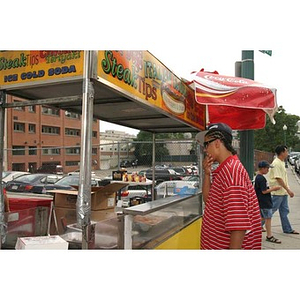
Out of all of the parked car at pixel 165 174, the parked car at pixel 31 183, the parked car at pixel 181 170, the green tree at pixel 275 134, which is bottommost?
the parked car at pixel 31 183

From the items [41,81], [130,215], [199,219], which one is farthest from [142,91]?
[199,219]

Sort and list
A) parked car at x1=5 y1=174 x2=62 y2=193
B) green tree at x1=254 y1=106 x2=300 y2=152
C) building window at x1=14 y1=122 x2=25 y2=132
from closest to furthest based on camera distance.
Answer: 1. parked car at x1=5 y1=174 x2=62 y2=193
2. building window at x1=14 y1=122 x2=25 y2=132
3. green tree at x1=254 y1=106 x2=300 y2=152

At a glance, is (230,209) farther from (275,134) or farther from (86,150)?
(275,134)

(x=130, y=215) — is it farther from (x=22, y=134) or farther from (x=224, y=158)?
(x=22, y=134)

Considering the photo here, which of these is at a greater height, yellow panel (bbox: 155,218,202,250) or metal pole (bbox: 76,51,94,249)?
metal pole (bbox: 76,51,94,249)

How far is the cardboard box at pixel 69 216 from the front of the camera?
389 cm

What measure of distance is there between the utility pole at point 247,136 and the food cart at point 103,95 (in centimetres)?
159

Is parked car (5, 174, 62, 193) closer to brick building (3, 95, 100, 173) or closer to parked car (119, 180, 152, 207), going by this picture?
parked car (119, 180, 152, 207)

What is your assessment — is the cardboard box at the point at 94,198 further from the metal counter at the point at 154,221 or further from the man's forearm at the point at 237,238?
the man's forearm at the point at 237,238

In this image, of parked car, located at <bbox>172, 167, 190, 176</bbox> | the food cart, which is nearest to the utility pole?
the food cart

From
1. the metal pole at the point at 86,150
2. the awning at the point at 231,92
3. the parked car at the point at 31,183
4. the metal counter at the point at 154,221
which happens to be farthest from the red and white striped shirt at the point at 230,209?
the parked car at the point at 31,183

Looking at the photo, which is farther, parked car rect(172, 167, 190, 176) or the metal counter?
parked car rect(172, 167, 190, 176)

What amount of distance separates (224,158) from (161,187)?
4.99 meters

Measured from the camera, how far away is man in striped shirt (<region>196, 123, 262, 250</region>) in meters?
2.22
